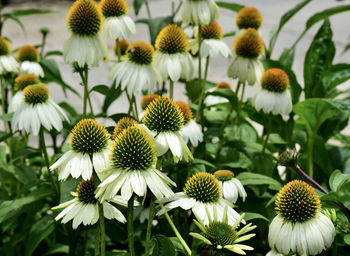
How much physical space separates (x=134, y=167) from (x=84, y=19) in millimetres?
424

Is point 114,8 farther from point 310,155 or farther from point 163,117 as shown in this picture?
point 310,155

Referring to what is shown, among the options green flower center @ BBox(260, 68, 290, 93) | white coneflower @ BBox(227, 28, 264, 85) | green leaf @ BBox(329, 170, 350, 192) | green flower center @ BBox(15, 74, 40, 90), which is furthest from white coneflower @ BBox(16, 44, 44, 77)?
green leaf @ BBox(329, 170, 350, 192)

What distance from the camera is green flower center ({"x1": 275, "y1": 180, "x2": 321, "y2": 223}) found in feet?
2.06

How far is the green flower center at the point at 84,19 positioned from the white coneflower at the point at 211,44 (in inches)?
11.9

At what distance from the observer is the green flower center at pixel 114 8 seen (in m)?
1.01

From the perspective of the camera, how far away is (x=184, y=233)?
0.84m

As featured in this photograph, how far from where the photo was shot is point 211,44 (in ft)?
3.76

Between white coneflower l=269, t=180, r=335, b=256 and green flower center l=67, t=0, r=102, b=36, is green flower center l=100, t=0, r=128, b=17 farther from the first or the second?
white coneflower l=269, t=180, r=335, b=256

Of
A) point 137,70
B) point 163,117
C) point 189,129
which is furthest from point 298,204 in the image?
point 137,70

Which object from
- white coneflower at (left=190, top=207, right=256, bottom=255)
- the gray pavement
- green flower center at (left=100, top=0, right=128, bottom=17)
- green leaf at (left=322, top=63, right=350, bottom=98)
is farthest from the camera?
the gray pavement

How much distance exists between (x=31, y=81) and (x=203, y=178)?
0.66 metres

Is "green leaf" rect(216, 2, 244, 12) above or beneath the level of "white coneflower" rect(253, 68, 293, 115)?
above

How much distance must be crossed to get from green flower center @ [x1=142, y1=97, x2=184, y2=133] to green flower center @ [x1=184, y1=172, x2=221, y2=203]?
0.28 ft

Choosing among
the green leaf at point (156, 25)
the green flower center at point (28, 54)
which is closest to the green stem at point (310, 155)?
the green leaf at point (156, 25)
